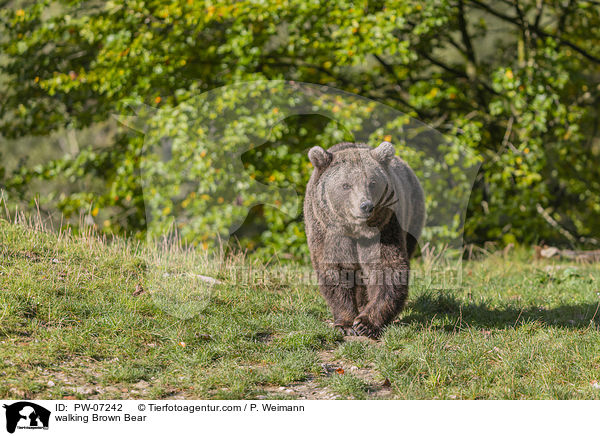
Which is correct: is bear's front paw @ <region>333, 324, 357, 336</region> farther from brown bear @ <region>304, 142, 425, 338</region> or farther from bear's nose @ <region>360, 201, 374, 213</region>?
bear's nose @ <region>360, 201, 374, 213</region>

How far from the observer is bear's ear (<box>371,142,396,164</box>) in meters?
5.28

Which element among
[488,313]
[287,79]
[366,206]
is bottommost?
[488,313]

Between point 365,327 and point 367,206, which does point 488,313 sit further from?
point 367,206

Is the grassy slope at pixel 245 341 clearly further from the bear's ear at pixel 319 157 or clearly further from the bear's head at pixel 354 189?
the bear's ear at pixel 319 157

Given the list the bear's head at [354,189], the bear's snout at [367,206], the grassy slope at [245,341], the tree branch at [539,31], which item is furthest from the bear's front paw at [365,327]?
the tree branch at [539,31]

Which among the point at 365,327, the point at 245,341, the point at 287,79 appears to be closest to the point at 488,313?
the point at 365,327

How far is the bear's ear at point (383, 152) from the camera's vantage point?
528 centimetres

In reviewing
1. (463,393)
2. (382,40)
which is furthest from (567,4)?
(463,393)

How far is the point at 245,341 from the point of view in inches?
195

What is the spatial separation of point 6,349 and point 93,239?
Answer: 86.2 inches

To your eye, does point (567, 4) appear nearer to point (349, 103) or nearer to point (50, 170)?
point (349, 103)

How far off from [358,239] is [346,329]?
0.81m

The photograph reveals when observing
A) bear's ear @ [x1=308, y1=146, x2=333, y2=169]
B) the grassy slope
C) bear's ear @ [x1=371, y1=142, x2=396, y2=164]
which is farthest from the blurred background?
bear's ear @ [x1=371, y1=142, x2=396, y2=164]

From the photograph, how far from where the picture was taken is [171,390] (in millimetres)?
4219
